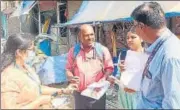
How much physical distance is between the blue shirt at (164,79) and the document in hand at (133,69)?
0.27 meters

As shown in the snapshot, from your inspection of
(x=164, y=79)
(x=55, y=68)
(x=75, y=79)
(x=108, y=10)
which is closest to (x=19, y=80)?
(x=164, y=79)

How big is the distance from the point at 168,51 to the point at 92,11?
301 centimetres

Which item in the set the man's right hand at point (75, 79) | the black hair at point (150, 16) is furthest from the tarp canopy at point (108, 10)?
the black hair at point (150, 16)

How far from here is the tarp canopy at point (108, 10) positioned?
306cm

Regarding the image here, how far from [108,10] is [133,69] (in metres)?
2.33

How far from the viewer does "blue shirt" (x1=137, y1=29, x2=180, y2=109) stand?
1067 millimetres

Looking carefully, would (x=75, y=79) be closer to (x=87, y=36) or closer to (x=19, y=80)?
(x=87, y=36)

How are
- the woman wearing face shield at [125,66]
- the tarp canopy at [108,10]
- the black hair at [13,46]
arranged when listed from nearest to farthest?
the black hair at [13,46], the woman wearing face shield at [125,66], the tarp canopy at [108,10]

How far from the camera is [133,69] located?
159cm

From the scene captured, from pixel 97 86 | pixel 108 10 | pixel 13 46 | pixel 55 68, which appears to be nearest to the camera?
pixel 13 46

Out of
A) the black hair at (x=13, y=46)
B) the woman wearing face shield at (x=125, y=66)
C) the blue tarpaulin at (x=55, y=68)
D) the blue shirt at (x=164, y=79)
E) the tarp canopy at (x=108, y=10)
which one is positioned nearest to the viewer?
the blue shirt at (x=164, y=79)

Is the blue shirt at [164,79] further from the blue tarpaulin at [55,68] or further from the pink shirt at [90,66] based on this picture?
the blue tarpaulin at [55,68]

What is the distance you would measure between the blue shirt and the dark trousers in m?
0.76

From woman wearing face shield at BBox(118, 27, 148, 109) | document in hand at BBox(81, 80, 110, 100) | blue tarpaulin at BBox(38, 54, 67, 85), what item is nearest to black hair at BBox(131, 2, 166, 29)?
woman wearing face shield at BBox(118, 27, 148, 109)
